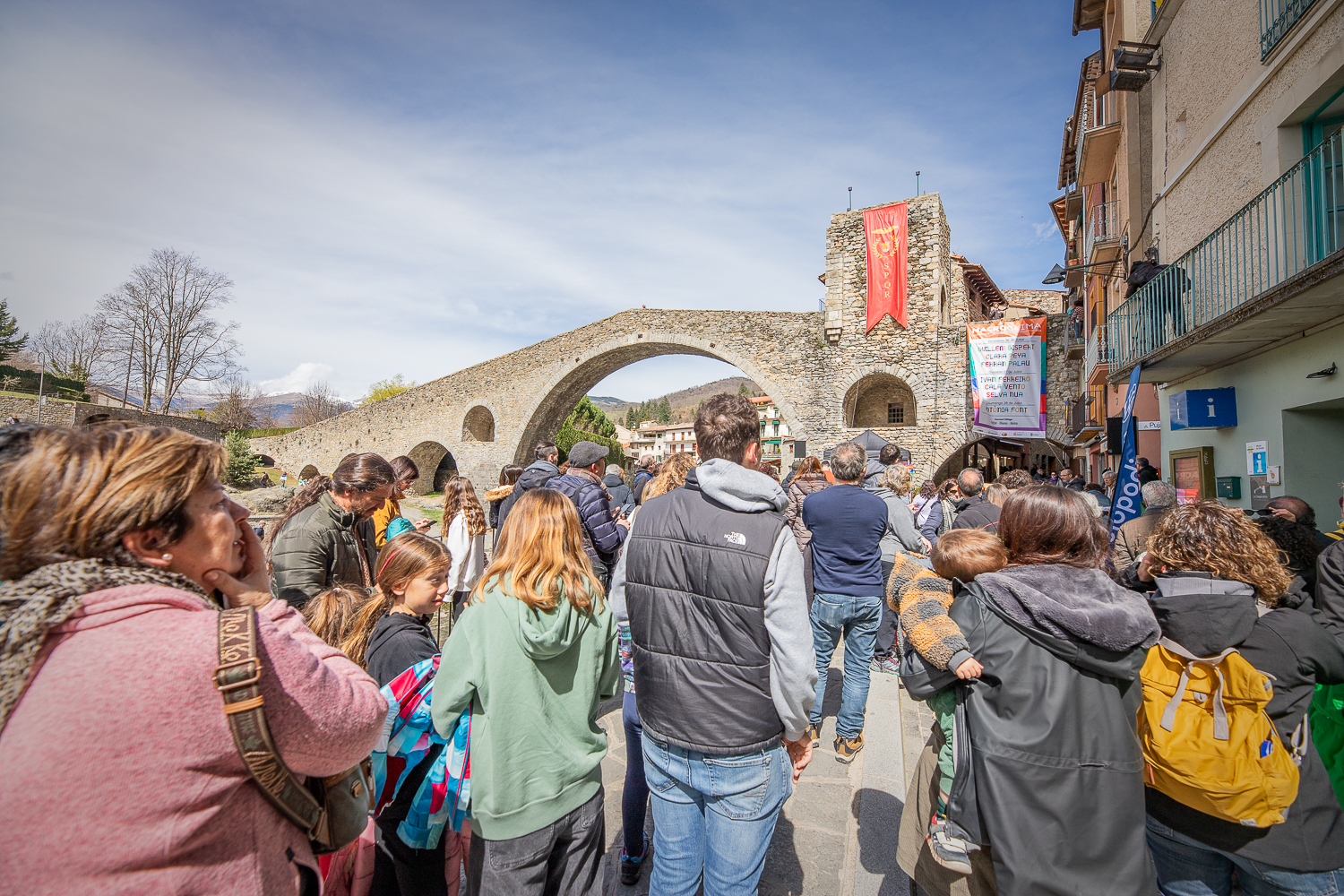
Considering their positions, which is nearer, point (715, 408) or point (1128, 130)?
point (715, 408)

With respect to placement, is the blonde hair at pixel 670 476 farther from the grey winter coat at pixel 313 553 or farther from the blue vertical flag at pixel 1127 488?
the blue vertical flag at pixel 1127 488

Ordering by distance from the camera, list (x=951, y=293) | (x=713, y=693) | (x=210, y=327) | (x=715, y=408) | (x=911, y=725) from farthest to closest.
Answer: (x=210, y=327) < (x=951, y=293) < (x=911, y=725) < (x=715, y=408) < (x=713, y=693)

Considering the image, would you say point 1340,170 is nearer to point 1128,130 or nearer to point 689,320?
point 1128,130

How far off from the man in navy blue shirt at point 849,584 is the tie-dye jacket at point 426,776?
2.39 m

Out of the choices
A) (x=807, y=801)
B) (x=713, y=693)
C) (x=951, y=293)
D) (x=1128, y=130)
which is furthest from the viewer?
(x=951, y=293)

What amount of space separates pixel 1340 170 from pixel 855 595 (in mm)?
4981

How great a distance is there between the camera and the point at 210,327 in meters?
29.9

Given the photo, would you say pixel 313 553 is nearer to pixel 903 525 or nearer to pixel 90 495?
pixel 90 495

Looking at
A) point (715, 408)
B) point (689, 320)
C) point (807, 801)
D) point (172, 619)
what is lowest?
point (807, 801)

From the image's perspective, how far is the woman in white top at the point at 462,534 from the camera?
426 centimetres

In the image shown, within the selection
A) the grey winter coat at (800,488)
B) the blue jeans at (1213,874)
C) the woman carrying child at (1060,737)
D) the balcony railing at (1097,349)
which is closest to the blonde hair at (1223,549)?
the woman carrying child at (1060,737)

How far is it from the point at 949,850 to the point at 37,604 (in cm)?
225

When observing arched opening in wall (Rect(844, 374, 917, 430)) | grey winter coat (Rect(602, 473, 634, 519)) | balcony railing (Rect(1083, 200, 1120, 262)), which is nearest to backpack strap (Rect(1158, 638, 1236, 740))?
grey winter coat (Rect(602, 473, 634, 519))

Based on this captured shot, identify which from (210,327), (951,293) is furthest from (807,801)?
(210,327)
